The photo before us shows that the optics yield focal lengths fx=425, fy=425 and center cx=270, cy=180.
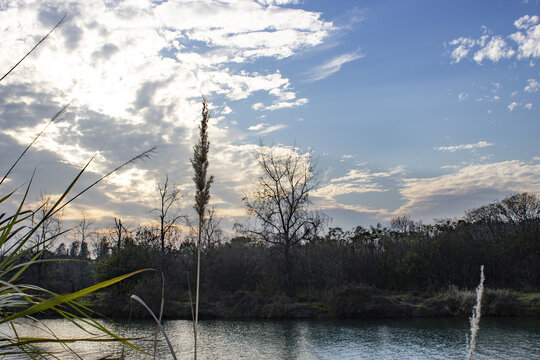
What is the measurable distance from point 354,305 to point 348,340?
27.3ft

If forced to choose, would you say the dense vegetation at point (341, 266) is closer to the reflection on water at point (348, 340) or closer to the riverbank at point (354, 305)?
the riverbank at point (354, 305)

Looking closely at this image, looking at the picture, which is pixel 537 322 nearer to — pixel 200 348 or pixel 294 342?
pixel 294 342

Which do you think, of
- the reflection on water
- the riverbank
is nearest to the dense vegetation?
the riverbank

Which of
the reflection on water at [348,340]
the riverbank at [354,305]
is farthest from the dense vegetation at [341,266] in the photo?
the reflection on water at [348,340]

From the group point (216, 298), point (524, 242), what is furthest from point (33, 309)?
point (524, 242)

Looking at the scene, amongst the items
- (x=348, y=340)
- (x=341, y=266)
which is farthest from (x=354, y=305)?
(x=348, y=340)

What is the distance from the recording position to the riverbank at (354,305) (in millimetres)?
23266

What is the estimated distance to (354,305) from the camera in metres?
24.9

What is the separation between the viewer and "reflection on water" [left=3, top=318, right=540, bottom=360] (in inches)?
555

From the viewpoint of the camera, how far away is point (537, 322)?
65.6 feet

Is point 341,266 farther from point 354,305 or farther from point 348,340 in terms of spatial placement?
point 348,340

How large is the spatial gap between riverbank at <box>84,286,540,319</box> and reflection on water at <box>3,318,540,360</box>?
5.60ft

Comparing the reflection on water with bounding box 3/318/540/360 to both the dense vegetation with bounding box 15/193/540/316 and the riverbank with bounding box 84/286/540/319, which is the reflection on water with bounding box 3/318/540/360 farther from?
the dense vegetation with bounding box 15/193/540/316

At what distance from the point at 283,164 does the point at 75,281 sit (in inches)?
832
